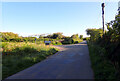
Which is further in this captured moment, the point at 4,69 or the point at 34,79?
the point at 4,69

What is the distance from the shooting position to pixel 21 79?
513cm

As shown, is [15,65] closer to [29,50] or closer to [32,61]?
[32,61]

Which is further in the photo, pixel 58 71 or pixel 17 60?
pixel 17 60

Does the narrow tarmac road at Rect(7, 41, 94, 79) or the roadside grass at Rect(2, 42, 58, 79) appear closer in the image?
the narrow tarmac road at Rect(7, 41, 94, 79)

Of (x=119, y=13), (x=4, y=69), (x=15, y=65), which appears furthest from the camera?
(x=15, y=65)

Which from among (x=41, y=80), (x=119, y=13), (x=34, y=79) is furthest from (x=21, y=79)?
(x=119, y=13)

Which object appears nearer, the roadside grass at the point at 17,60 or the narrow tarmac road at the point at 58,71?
the narrow tarmac road at the point at 58,71

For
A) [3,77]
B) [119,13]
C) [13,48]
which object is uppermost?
[119,13]

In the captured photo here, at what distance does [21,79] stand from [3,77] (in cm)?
107

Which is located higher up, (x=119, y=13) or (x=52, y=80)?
(x=119, y=13)

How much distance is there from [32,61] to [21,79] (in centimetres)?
353

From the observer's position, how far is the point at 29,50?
41.4 ft

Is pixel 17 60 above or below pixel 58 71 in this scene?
above

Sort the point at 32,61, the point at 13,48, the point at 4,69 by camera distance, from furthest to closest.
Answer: the point at 13,48 < the point at 32,61 < the point at 4,69
